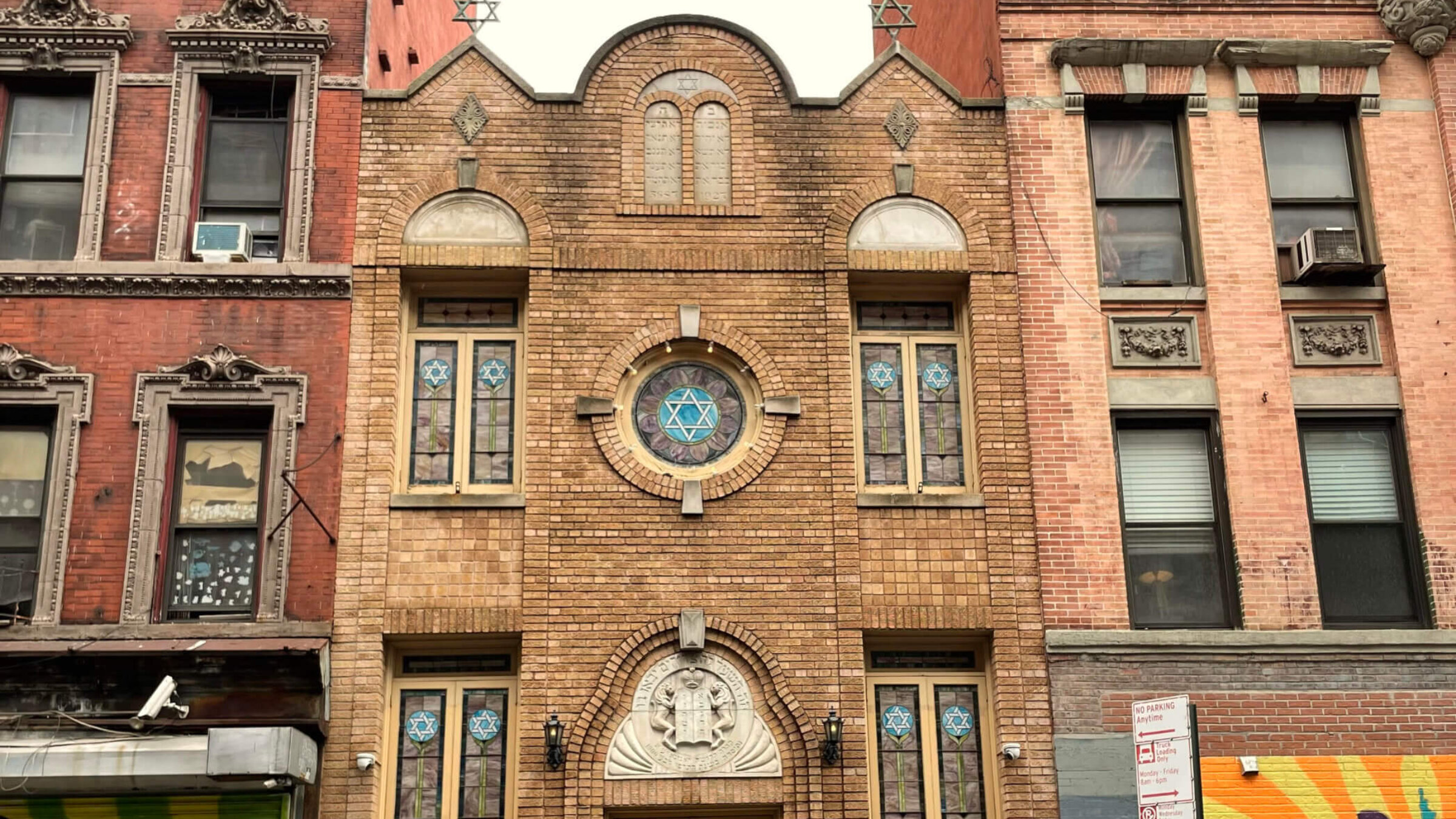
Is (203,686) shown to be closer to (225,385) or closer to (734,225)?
(225,385)

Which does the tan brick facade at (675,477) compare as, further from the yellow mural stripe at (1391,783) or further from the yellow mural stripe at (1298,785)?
the yellow mural stripe at (1391,783)

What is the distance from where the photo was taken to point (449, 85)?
1516 centimetres

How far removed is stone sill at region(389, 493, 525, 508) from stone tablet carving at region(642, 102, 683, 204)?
10.6 ft

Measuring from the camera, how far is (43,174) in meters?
14.8

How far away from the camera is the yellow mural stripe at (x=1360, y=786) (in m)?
13.2

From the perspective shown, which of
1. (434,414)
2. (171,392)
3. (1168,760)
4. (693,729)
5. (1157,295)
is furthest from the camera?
(1157,295)

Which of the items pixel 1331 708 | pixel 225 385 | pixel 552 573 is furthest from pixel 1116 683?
pixel 225 385

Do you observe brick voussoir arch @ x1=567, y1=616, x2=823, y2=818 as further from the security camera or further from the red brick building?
the security camera

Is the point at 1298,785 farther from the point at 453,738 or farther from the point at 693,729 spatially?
the point at 453,738

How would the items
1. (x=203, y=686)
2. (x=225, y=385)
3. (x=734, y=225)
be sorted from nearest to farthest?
(x=203, y=686) < (x=225, y=385) < (x=734, y=225)

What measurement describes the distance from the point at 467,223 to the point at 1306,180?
833cm

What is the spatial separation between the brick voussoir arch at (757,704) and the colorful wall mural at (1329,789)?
11.2 ft

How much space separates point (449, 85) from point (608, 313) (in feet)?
9.38

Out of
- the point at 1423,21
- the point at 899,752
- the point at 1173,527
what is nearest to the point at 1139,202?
the point at 1173,527
